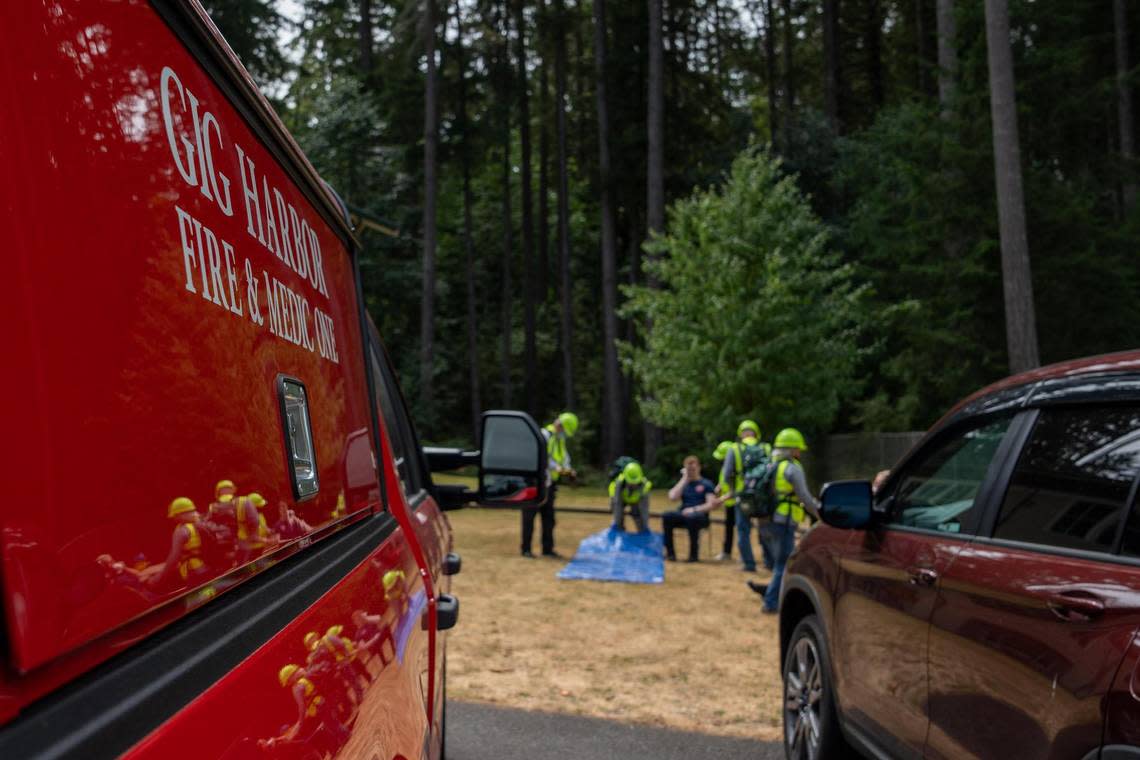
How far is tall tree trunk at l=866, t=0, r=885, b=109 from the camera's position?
144 feet

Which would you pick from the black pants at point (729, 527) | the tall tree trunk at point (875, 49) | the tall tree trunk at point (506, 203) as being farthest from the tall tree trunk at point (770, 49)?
the black pants at point (729, 527)

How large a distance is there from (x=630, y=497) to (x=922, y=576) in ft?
40.4

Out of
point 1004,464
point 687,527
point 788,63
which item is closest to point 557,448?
point 687,527

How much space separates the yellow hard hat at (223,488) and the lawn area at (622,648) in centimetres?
578

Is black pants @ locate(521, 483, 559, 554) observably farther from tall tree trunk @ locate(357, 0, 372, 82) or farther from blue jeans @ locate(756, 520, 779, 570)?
tall tree trunk @ locate(357, 0, 372, 82)

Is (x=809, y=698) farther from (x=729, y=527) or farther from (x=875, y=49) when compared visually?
(x=875, y=49)

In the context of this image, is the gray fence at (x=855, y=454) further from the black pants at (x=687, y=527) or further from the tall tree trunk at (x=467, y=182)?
the tall tree trunk at (x=467, y=182)

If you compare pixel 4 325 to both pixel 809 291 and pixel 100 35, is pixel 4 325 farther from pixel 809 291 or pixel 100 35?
Answer: pixel 809 291

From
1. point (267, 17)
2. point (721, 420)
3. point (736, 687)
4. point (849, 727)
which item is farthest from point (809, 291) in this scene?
point (849, 727)

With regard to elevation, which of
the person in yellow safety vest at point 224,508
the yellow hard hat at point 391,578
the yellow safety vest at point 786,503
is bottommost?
the yellow safety vest at point 786,503

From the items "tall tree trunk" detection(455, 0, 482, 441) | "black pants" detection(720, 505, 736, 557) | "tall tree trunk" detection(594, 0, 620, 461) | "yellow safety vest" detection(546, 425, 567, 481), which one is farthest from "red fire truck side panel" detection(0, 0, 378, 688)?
"tall tree trunk" detection(455, 0, 482, 441)

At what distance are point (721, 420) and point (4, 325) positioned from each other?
25050 mm

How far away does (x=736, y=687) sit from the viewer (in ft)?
26.4

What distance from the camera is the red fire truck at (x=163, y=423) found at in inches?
37.8
